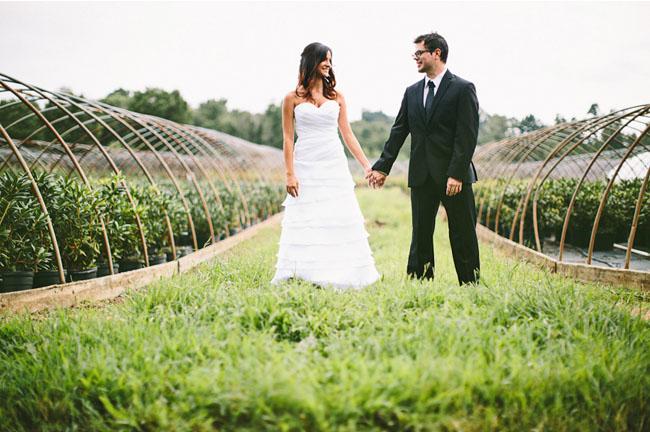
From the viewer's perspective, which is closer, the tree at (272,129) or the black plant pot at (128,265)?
the black plant pot at (128,265)

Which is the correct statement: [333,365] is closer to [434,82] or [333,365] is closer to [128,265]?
[434,82]

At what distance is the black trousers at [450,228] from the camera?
12.9ft

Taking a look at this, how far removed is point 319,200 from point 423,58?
1.51m

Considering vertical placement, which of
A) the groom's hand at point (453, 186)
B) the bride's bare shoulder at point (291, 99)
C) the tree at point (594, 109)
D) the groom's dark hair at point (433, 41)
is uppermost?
the tree at point (594, 109)

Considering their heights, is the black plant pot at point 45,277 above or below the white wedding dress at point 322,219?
below

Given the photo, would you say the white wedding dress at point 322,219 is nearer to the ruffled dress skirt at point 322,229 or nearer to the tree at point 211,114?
the ruffled dress skirt at point 322,229

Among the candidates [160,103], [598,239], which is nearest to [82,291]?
[598,239]

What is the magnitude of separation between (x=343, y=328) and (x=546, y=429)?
4.24 feet

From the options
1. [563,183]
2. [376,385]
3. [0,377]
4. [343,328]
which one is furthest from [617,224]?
[0,377]

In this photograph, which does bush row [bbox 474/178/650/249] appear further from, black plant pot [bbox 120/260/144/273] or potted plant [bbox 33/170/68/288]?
potted plant [bbox 33/170/68/288]

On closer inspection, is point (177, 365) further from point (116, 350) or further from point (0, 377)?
point (0, 377)

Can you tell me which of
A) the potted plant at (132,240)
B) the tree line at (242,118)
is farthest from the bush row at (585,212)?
the tree line at (242,118)

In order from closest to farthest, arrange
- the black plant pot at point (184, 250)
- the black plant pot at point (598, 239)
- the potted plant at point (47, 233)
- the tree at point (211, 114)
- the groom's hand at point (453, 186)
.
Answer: the groom's hand at point (453, 186) → the potted plant at point (47, 233) → the black plant pot at point (184, 250) → the black plant pot at point (598, 239) → the tree at point (211, 114)

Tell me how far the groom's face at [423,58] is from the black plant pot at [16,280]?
4260 mm
